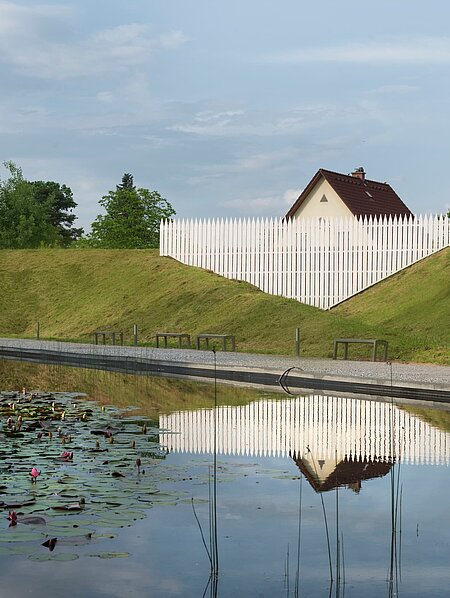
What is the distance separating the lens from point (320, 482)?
9.49m

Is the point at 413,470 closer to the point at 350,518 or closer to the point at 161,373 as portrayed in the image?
the point at 350,518

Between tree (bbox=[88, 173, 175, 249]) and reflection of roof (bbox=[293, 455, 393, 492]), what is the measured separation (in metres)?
66.1

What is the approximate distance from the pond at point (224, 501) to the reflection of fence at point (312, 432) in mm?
29

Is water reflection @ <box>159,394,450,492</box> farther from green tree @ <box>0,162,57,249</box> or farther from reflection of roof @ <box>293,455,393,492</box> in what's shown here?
green tree @ <box>0,162,57,249</box>

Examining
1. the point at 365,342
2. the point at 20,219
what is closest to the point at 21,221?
the point at 20,219

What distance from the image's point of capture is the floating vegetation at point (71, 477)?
7.20 m

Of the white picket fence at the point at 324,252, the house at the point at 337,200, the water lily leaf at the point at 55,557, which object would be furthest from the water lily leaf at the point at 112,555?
the house at the point at 337,200

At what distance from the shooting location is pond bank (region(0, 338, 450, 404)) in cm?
1820

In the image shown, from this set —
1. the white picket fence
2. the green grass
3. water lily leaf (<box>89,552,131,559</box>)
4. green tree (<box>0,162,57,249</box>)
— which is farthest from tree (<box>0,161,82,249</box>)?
water lily leaf (<box>89,552,131,559</box>)

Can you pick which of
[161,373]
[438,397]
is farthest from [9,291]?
[438,397]

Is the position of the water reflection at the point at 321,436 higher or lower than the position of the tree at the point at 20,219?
lower

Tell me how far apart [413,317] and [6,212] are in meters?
50.3

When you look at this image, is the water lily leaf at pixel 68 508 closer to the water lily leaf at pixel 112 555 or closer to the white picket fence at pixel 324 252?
the water lily leaf at pixel 112 555

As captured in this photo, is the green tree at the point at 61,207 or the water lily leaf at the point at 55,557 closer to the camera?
the water lily leaf at the point at 55,557
